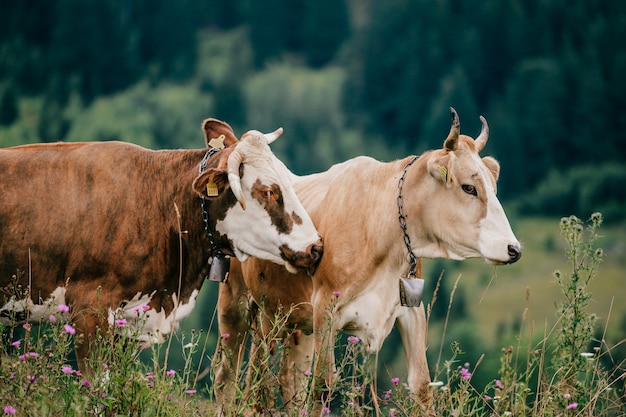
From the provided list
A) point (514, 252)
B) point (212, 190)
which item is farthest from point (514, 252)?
point (212, 190)

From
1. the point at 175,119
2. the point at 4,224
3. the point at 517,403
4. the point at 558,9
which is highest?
the point at 4,224

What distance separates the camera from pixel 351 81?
545ft

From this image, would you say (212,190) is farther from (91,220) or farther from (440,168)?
(440,168)

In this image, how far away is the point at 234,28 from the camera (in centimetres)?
19312

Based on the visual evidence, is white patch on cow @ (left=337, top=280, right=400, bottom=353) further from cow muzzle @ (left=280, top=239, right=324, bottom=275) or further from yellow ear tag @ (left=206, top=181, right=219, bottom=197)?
yellow ear tag @ (left=206, top=181, right=219, bottom=197)

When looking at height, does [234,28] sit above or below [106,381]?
below

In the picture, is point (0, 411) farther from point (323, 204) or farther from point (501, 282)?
point (501, 282)

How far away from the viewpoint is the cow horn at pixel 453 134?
22.5ft

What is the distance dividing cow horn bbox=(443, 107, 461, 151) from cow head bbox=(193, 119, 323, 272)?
1.30m

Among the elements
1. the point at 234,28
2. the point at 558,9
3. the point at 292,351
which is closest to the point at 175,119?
the point at 234,28

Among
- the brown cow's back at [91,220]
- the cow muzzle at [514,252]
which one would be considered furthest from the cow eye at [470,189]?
the brown cow's back at [91,220]

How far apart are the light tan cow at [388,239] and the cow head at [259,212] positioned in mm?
368

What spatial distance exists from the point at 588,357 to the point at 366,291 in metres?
1.93

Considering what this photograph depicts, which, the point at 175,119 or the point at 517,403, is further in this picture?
the point at 175,119
